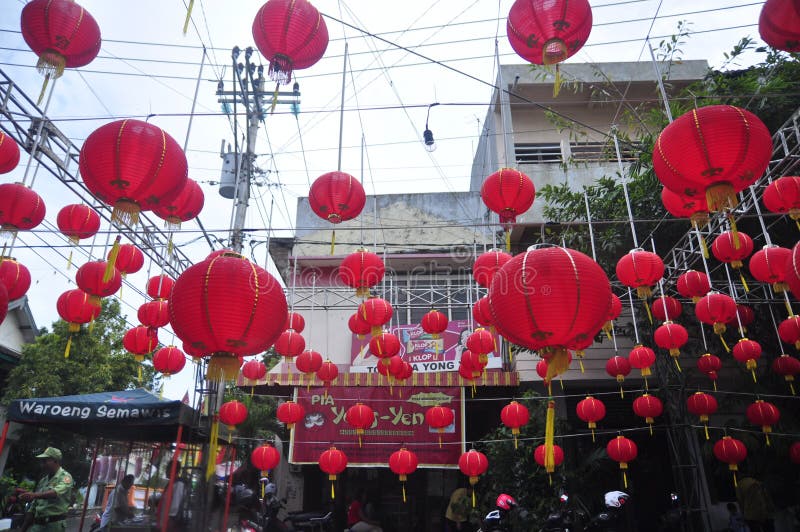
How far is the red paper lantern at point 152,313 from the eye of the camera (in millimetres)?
7309

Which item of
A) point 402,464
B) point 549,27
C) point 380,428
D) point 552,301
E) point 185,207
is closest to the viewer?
point 552,301

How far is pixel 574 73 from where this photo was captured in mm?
14477

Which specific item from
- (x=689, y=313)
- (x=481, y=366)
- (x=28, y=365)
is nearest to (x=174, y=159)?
(x=481, y=366)

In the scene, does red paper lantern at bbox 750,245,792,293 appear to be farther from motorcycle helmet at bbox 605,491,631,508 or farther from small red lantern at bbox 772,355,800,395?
motorcycle helmet at bbox 605,491,631,508

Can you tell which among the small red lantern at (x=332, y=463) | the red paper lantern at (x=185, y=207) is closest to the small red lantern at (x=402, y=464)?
the small red lantern at (x=332, y=463)

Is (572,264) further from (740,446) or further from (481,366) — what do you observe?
(740,446)

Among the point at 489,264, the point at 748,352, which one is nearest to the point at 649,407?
the point at 748,352

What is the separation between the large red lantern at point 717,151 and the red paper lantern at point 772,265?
9.29 ft

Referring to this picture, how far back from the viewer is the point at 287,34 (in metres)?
4.09

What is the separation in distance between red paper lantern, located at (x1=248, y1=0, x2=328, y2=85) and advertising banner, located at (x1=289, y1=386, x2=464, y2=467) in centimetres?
836

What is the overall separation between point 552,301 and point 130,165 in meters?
3.48

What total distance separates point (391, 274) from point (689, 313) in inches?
274

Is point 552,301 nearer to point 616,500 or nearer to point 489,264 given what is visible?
point 489,264

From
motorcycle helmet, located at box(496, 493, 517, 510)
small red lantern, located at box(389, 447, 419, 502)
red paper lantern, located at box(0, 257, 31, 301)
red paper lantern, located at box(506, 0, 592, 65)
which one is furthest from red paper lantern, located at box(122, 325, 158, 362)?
red paper lantern, located at box(506, 0, 592, 65)
